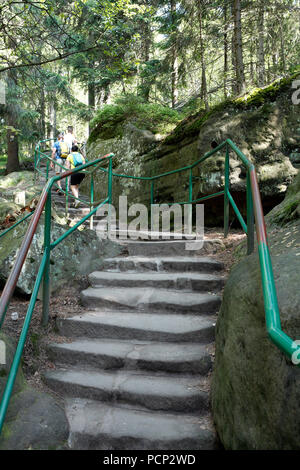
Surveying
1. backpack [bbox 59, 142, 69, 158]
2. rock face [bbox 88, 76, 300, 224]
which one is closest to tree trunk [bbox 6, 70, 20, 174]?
backpack [bbox 59, 142, 69, 158]

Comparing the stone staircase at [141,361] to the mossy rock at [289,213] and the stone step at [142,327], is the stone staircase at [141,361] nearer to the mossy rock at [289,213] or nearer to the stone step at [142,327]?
the stone step at [142,327]

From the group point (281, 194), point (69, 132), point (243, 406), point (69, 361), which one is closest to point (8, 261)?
point (69, 361)

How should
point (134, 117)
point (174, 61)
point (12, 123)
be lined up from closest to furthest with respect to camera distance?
1. point (134, 117)
2. point (174, 61)
3. point (12, 123)

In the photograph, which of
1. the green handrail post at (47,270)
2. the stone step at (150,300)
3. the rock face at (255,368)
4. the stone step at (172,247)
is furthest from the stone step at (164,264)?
the rock face at (255,368)

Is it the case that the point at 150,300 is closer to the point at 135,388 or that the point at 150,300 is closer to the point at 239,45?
the point at 135,388

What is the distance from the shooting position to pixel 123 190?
8078 mm

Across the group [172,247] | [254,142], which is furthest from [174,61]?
[172,247]

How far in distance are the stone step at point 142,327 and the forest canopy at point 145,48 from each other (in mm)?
4529

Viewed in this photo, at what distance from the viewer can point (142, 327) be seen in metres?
2.69

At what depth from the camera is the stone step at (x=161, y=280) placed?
3.23 m

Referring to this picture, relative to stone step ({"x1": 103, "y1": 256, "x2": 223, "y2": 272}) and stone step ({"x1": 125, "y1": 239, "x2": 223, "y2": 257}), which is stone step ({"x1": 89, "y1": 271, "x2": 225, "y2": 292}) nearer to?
stone step ({"x1": 103, "y1": 256, "x2": 223, "y2": 272})

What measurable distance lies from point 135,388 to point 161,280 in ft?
4.34
